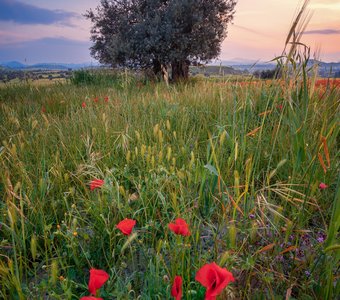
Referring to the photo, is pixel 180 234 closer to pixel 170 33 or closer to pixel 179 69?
pixel 170 33

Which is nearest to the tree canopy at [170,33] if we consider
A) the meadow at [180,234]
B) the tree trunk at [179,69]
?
the tree trunk at [179,69]

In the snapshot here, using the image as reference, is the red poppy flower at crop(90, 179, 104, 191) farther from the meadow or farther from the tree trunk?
the tree trunk

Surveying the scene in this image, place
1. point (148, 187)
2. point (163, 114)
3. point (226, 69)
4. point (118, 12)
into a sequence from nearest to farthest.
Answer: point (148, 187) → point (163, 114) → point (226, 69) → point (118, 12)

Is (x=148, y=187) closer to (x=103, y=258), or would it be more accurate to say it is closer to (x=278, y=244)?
(x=103, y=258)

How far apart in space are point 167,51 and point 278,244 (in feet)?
35.2

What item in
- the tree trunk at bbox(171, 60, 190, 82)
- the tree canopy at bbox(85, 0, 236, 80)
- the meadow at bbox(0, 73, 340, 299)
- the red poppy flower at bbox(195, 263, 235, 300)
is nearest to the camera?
the red poppy flower at bbox(195, 263, 235, 300)

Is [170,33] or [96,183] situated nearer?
[96,183]

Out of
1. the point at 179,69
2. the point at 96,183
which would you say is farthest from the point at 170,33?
the point at 96,183

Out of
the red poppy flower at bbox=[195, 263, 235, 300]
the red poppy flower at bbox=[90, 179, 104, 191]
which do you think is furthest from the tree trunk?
the red poppy flower at bbox=[195, 263, 235, 300]

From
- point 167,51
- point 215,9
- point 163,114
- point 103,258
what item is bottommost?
point 103,258

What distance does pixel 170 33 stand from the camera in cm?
1063

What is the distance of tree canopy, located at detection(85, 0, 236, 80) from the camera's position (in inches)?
424

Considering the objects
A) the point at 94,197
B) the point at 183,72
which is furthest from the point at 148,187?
the point at 183,72

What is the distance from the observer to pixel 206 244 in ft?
5.38
